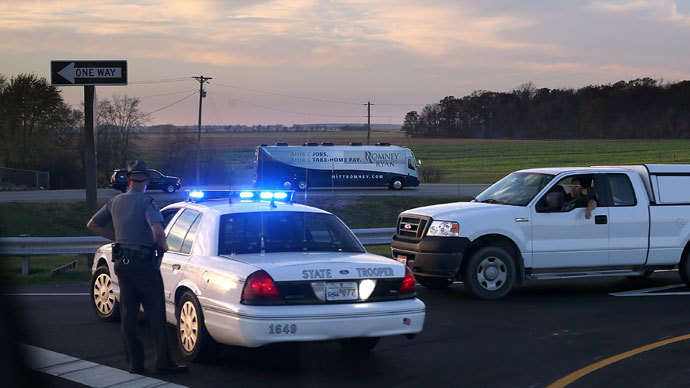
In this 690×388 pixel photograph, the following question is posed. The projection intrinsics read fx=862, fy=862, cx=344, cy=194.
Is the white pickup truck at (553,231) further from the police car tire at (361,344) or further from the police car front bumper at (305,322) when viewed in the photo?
the police car front bumper at (305,322)

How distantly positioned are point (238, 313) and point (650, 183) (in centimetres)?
813

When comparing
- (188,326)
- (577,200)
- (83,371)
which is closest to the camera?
(83,371)

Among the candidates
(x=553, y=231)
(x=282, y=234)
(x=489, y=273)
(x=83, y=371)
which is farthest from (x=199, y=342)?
(x=553, y=231)

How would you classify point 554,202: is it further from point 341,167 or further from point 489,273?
point 341,167

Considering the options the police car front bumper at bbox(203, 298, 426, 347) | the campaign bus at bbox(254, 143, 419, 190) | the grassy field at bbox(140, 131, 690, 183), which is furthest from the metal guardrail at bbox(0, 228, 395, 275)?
the grassy field at bbox(140, 131, 690, 183)

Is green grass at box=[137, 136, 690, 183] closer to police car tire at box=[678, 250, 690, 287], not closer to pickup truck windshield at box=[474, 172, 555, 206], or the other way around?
police car tire at box=[678, 250, 690, 287]

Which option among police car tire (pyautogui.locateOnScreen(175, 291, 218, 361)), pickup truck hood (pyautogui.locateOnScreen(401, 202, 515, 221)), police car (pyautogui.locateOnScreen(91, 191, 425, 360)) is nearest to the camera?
police car (pyautogui.locateOnScreen(91, 191, 425, 360))

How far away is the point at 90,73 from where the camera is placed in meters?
15.4

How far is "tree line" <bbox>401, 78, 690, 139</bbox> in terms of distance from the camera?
7600 cm

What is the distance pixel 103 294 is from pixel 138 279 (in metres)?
2.57

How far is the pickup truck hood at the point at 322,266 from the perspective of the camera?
7293 mm

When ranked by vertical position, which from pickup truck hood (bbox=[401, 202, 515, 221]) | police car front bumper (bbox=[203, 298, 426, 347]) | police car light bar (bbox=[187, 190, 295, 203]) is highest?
police car light bar (bbox=[187, 190, 295, 203])

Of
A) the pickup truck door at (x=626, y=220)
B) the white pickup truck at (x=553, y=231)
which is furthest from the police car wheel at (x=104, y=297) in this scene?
the pickup truck door at (x=626, y=220)

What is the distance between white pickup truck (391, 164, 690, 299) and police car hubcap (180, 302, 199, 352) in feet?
15.3
